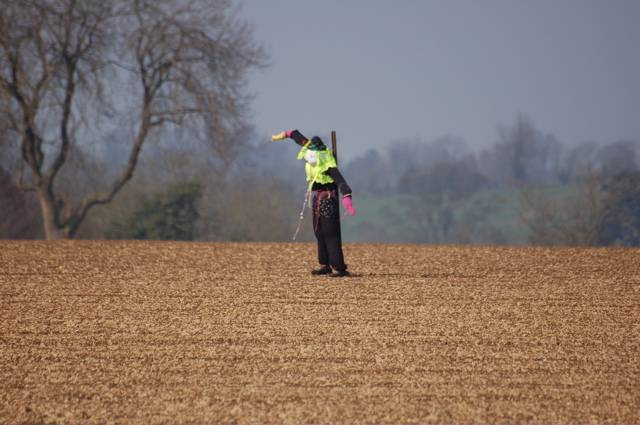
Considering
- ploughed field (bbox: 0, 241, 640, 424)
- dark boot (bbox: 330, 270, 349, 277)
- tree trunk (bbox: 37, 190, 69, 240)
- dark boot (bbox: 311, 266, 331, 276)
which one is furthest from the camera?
tree trunk (bbox: 37, 190, 69, 240)

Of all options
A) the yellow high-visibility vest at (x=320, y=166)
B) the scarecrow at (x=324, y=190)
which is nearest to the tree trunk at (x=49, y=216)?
the scarecrow at (x=324, y=190)

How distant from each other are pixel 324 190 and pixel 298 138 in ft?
2.80

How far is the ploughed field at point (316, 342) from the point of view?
8.06 m

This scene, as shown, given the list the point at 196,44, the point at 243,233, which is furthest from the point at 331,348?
→ the point at 243,233

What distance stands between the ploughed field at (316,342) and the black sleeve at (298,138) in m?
2.12

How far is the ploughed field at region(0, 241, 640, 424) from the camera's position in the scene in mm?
8062

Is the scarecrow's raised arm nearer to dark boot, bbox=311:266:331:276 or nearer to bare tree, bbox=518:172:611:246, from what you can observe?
dark boot, bbox=311:266:331:276

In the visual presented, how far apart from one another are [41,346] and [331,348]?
3231 millimetres

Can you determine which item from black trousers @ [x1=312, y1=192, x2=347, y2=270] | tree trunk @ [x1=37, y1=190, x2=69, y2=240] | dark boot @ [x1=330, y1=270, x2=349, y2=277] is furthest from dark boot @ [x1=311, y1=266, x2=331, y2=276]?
tree trunk @ [x1=37, y1=190, x2=69, y2=240]

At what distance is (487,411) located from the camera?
789 centimetres

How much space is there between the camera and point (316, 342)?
10.2m

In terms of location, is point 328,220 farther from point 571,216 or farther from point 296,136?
point 571,216

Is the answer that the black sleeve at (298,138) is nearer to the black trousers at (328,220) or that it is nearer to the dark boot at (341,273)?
the black trousers at (328,220)

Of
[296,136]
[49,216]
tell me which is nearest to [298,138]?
[296,136]
